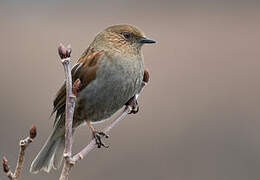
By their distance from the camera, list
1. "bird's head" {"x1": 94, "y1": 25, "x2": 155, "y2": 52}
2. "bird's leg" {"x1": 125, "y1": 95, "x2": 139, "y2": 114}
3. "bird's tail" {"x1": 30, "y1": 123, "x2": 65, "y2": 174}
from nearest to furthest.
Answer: "bird's leg" {"x1": 125, "y1": 95, "x2": 139, "y2": 114} → "bird's tail" {"x1": 30, "y1": 123, "x2": 65, "y2": 174} → "bird's head" {"x1": 94, "y1": 25, "x2": 155, "y2": 52}

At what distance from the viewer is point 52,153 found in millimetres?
5160

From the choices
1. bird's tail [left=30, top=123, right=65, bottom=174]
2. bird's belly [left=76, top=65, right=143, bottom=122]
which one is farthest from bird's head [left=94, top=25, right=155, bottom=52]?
bird's tail [left=30, top=123, right=65, bottom=174]

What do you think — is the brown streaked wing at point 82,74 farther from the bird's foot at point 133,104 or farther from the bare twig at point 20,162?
the bare twig at point 20,162

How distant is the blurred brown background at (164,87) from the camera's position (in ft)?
27.7

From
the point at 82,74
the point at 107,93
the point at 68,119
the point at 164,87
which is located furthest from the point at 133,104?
the point at 164,87

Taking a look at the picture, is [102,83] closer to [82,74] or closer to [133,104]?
[82,74]

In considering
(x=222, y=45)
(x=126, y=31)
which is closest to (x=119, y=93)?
(x=126, y=31)

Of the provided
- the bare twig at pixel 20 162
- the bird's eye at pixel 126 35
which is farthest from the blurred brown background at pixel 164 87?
the bare twig at pixel 20 162

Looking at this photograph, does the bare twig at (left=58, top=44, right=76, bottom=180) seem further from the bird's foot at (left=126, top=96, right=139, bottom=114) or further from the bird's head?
the bird's head

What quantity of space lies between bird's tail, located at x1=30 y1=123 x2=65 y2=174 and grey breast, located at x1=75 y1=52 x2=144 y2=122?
1.23ft

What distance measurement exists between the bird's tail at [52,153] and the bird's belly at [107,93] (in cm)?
40

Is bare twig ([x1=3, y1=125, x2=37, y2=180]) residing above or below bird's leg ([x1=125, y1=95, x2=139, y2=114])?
above

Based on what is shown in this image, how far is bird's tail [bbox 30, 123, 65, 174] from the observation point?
4.97m

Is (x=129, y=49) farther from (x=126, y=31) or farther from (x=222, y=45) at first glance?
(x=222, y=45)
